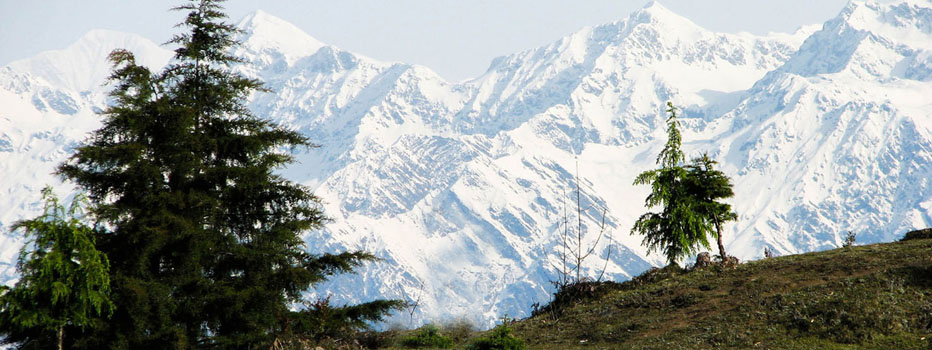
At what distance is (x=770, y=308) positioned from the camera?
24.6 metres

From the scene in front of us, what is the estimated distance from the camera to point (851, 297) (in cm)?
2436

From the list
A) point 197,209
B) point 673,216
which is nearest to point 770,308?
point 673,216

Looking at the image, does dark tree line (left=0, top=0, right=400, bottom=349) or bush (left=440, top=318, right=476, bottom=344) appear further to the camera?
bush (left=440, top=318, right=476, bottom=344)

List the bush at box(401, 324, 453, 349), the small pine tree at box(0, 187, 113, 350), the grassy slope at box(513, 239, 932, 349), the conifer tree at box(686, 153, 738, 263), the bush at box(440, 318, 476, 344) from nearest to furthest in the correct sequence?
1. the small pine tree at box(0, 187, 113, 350)
2. the grassy slope at box(513, 239, 932, 349)
3. the bush at box(401, 324, 453, 349)
4. the bush at box(440, 318, 476, 344)
5. the conifer tree at box(686, 153, 738, 263)

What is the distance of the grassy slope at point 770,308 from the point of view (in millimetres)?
22359

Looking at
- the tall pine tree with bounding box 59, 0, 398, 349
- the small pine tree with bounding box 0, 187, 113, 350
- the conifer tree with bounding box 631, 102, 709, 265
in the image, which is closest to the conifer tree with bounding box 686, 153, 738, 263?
the conifer tree with bounding box 631, 102, 709, 265

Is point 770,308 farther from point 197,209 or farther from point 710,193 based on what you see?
point 197,209

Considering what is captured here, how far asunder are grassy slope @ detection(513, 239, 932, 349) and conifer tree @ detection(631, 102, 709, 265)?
20.0ft

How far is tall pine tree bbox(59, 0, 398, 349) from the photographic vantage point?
22.7 m

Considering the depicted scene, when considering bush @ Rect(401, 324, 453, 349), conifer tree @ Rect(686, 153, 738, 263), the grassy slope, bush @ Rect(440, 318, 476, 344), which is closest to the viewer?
the grassy slope

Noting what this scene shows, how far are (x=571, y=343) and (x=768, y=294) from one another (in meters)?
5.96

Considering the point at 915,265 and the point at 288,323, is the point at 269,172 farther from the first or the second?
the point at 915,265

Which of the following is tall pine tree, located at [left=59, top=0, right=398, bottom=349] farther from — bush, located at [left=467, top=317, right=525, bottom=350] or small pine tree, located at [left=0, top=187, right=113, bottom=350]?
bush, located at [left=467, top=317, right=525, bottom=350]

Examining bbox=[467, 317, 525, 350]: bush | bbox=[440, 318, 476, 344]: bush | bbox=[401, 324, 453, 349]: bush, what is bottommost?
bbox=[467, 317, 525, 350]: bush
